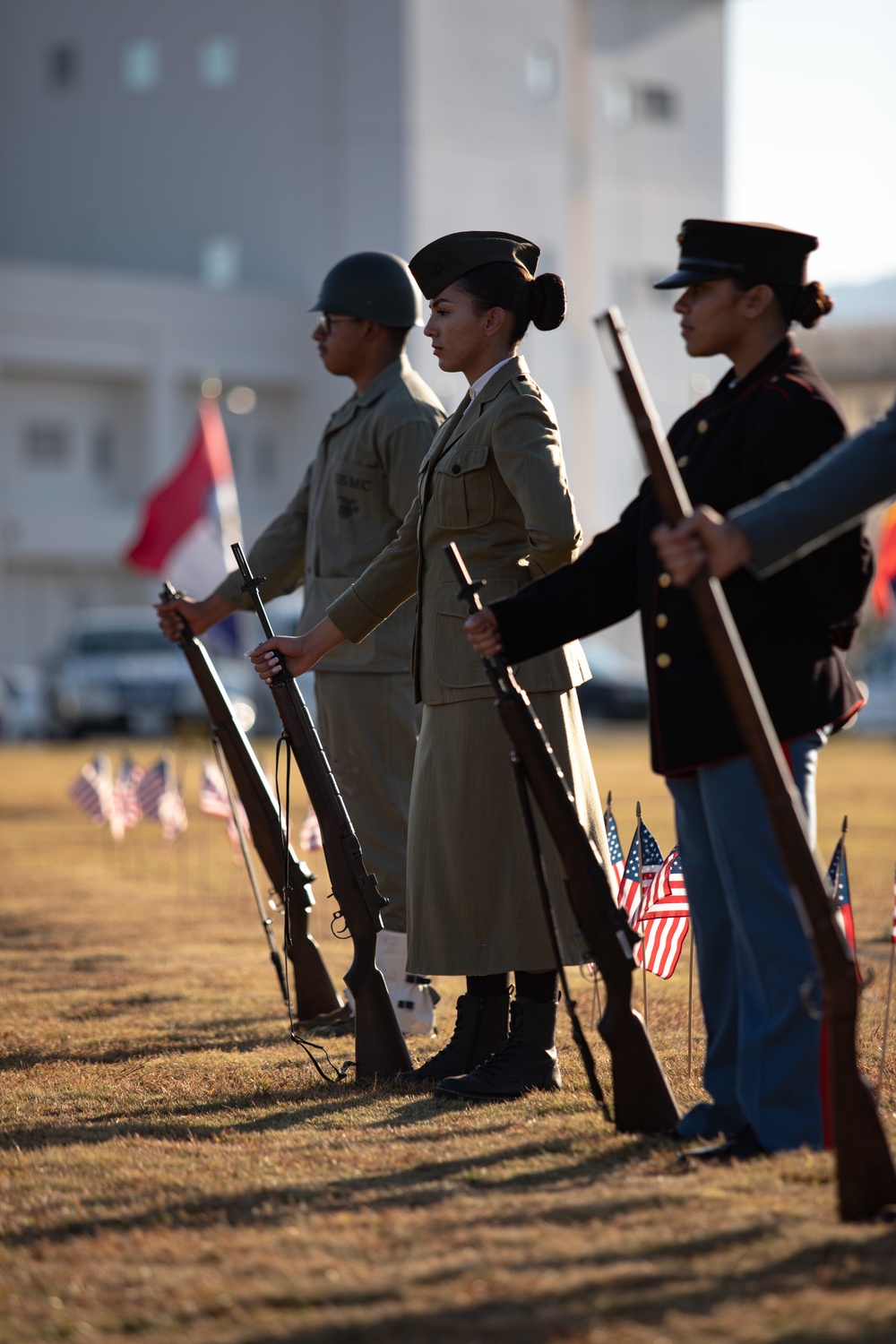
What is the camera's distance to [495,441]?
197 inches

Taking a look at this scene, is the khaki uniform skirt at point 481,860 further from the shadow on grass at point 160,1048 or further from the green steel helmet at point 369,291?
the green steel helmet at point 369,291

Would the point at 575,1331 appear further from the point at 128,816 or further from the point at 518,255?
the point at 128,816

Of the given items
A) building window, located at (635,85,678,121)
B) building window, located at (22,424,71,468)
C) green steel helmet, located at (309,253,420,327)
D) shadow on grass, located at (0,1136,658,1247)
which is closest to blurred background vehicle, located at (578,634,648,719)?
building window, located at (22,424,71,468)

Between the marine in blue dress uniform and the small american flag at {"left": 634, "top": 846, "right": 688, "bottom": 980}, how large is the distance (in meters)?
1.27

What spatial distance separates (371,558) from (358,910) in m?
1.39

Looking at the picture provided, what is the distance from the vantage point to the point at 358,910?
17.0 feet

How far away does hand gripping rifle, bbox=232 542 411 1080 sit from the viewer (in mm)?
5148

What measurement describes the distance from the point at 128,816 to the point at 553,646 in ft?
28.0

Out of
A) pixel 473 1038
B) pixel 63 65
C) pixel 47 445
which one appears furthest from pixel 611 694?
pixel 473 1038

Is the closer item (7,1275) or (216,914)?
(7,1275)

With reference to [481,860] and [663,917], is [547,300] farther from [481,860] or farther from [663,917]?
[663,917]

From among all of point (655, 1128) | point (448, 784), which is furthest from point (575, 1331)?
point (448, 784)

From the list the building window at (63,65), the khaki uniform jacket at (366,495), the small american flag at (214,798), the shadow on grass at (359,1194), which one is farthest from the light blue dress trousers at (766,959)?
the building window at (63,65)

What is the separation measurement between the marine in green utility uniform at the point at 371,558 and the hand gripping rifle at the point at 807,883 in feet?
8.15
